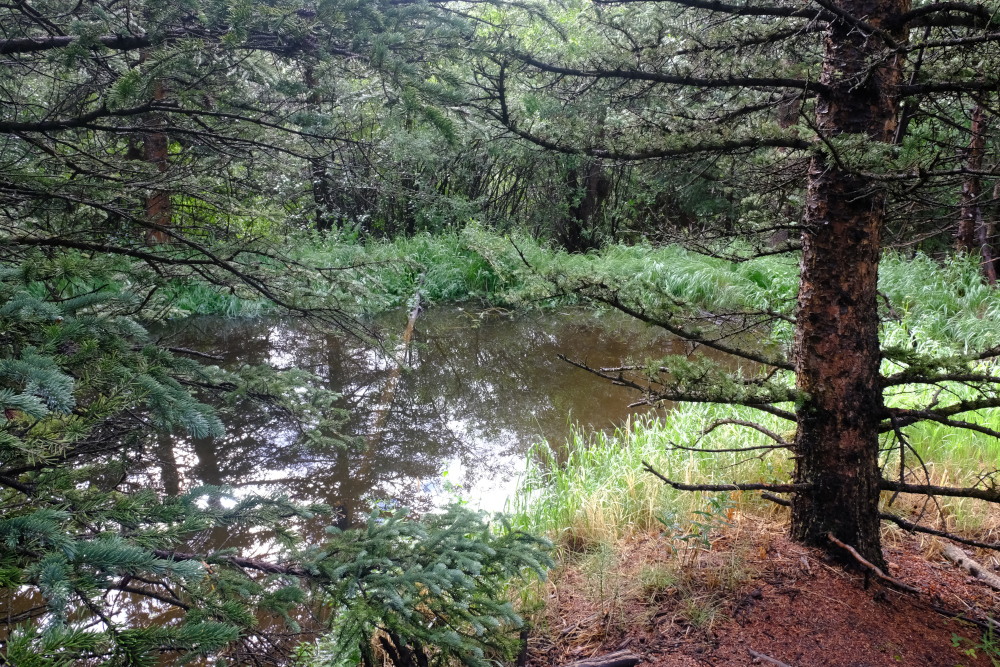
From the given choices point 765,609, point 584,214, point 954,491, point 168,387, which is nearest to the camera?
point 168,387

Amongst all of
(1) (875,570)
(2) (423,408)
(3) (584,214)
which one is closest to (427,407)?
(2) (423,408)

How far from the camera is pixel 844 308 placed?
7.13ft

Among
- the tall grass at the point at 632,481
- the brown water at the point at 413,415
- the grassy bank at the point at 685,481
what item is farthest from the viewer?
the brown water at the point at 413,415

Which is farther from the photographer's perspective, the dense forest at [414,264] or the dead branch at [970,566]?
the dead branch at [970,566]

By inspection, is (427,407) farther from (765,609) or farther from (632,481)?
(765,609)

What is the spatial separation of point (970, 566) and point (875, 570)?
80 cm

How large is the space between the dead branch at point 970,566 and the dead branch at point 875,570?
0.46 m

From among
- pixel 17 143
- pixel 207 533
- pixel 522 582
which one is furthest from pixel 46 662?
pixel 207 533

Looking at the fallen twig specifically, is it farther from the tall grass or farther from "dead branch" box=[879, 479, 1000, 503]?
"dead branch" box=[879, 479, 1000, 503]

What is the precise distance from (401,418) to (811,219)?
433 cm

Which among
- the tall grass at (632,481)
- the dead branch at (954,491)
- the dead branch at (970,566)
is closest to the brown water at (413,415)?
the tall grass at (632,481)

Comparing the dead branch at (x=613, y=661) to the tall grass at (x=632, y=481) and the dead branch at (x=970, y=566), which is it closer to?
the tall grass at (x=632, y=481)

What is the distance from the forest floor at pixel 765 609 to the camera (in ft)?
6.75

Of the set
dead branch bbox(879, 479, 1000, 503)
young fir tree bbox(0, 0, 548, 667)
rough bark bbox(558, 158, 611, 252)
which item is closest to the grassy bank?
dead branch bbox(879, 479, 1000, 503)
